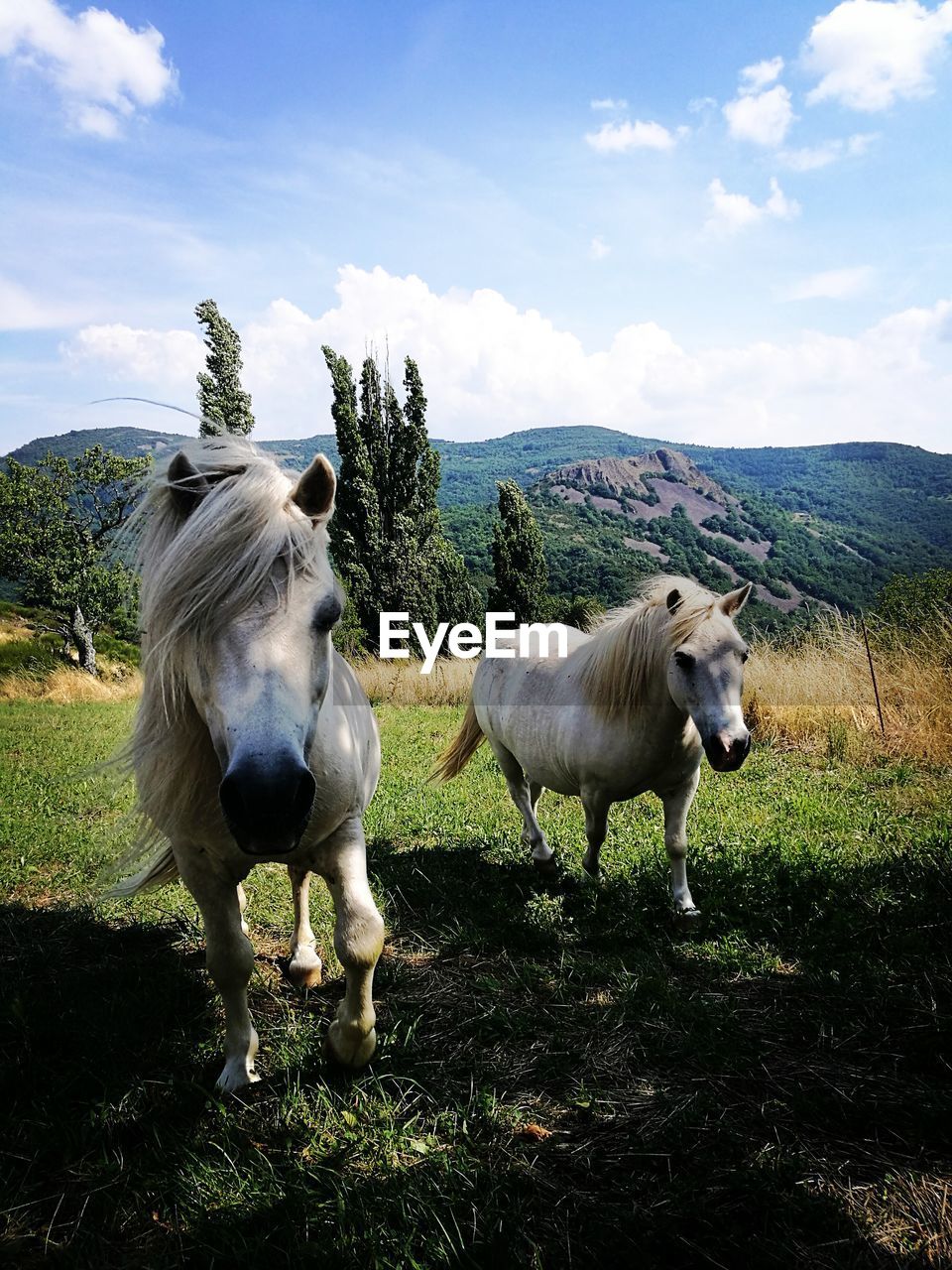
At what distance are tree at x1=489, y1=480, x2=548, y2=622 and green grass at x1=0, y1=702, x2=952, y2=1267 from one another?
2282 centimetres

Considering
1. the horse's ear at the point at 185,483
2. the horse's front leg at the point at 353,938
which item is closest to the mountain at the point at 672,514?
the horse's front leg at the point at 353,938

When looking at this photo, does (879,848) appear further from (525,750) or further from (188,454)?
(188,454)

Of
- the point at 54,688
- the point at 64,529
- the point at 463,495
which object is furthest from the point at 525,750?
the point at 463,495

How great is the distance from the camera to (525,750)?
471cm

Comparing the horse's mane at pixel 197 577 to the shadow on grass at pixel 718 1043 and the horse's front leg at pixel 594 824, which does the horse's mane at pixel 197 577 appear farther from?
the horse's front leg at pixel 594 824

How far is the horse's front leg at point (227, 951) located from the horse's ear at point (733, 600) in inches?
110

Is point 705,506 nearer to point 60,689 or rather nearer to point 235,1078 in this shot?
point 60,689

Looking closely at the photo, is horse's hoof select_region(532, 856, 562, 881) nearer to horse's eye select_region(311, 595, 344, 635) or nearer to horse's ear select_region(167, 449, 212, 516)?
horse's eye select_region(311, 595, 344, 635)

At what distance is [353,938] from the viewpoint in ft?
7.03

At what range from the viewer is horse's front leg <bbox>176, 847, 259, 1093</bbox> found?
2223 millimetres

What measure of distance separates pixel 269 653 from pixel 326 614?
238 millimetres

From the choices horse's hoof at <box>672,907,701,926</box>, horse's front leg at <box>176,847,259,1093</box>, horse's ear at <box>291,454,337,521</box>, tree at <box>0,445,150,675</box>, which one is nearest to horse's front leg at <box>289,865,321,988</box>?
horse's front leg at <box>176,847,259,1093</box>

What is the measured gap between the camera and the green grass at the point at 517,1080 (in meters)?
1.67

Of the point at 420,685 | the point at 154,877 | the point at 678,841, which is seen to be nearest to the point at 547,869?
the point at 678,841
